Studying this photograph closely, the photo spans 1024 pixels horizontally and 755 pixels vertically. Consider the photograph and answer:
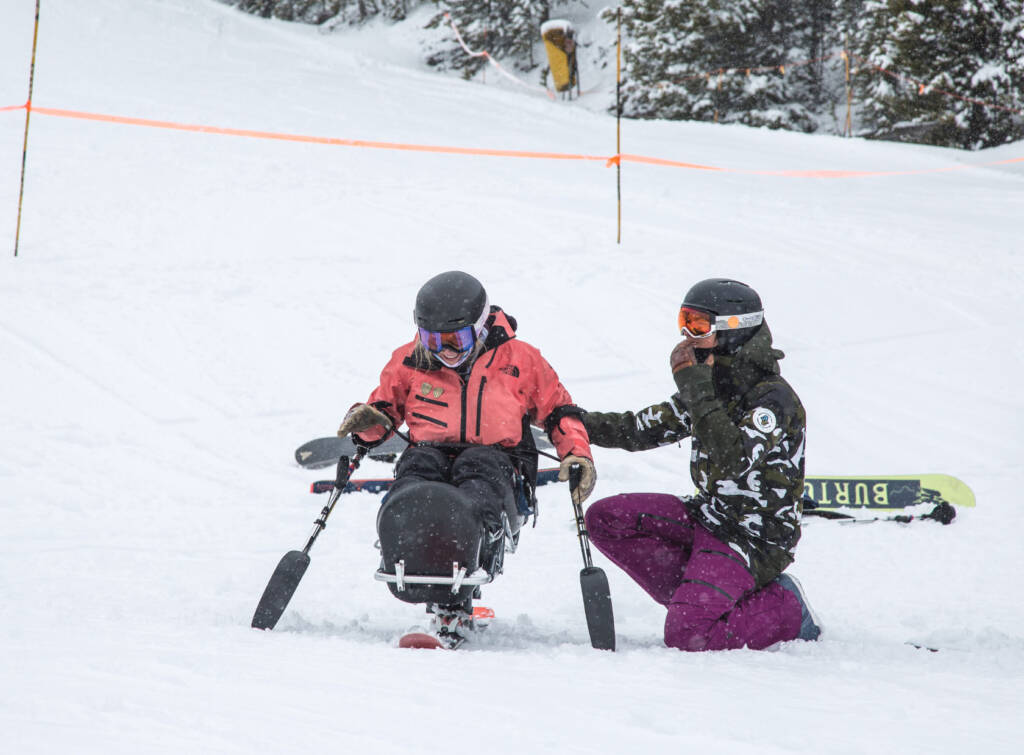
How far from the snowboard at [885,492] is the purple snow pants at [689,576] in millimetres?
1631

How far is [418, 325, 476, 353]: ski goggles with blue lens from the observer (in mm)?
3445

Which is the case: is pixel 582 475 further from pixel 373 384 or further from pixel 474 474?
pixel 373 384

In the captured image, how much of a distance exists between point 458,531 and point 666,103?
2226cm

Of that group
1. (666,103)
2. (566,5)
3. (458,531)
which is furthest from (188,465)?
(566,5)

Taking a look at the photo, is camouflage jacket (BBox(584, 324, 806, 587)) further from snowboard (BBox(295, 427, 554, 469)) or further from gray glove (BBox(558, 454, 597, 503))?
snowboard (BBox(295, 427, 554, 469))

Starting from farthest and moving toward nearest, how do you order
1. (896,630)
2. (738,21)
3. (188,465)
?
(738,21) < (188,465) < (896,630)

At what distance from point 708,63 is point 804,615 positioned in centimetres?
2190

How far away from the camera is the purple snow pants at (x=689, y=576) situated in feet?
10.5

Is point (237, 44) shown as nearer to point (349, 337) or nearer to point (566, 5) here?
point (566, 5)

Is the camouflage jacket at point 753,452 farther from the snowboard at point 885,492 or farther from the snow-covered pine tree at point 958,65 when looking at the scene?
the snow-covered pine tree at point 958,65

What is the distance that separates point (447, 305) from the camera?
3.42 meters

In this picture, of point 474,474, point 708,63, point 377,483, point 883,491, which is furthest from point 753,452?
point 708,63

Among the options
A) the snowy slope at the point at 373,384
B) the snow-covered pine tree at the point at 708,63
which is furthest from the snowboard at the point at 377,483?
the snow-covered pine tree at the point at 708,63

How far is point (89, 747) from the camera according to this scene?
1.74m
